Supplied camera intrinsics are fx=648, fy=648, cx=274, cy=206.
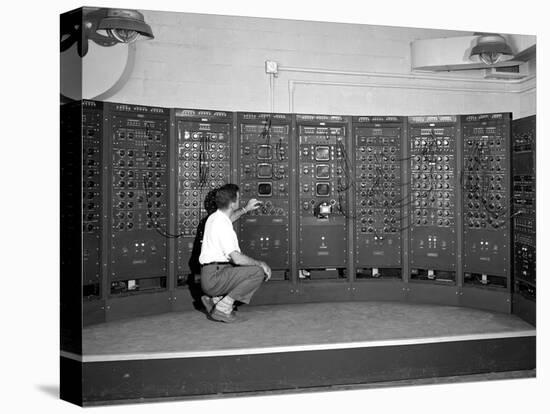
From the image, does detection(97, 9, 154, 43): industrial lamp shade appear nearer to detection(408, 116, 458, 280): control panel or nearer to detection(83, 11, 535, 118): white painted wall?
detection(83, 11, 535, 118): white painted wall

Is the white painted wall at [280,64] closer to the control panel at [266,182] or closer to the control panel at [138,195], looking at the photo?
the control panel at [266,182]

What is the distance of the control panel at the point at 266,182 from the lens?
546cm

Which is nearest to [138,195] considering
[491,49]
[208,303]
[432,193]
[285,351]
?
[208,303]

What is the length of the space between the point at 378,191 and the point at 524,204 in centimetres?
121

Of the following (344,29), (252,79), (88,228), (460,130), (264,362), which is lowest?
(264,362)

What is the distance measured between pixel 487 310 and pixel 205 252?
2.47 metres

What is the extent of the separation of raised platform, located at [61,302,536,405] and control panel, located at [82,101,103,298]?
1.24ft

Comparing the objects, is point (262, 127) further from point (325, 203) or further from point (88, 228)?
point (88, 228)

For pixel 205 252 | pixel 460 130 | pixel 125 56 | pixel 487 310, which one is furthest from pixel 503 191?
pixel 125 56

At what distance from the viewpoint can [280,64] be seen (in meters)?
5.89

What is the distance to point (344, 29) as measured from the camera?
6.08m

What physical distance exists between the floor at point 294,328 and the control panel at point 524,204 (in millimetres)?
355

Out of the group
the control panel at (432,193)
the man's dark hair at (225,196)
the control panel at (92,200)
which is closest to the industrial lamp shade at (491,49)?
the control panel at (432,193)

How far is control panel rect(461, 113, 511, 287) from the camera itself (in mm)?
5504
